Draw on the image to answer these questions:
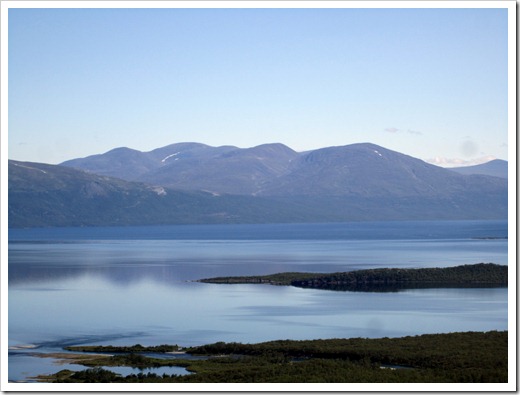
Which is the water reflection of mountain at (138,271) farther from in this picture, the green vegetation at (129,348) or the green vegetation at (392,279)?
the green vegetation at (129,348)

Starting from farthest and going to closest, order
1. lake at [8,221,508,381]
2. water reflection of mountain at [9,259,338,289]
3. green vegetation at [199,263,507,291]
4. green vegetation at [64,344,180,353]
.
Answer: water reflection of mountain at [9,259,338,289], green vegetation at [199,263,507,291], lake at [8,221,508,381], green vegetation at [64,344,180,353]

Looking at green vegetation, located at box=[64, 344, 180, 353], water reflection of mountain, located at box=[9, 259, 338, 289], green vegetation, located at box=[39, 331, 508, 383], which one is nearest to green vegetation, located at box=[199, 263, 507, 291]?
water reflection of mountain, located at box=[9, 259, 338, 289]

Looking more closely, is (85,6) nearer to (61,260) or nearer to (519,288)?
(519,288)

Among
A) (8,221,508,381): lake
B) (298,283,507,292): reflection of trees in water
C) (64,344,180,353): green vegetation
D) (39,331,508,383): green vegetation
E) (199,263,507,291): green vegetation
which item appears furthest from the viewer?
(199,263,507,291): green vegetation

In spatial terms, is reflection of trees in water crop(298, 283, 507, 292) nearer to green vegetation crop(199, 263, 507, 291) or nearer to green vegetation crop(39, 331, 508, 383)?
green vegetation crop(199, 263, 507, 291)

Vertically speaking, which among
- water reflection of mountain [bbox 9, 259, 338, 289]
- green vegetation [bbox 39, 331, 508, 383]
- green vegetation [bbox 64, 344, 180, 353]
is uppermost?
green vegetation [bbox 39, 331, 508, 383]
